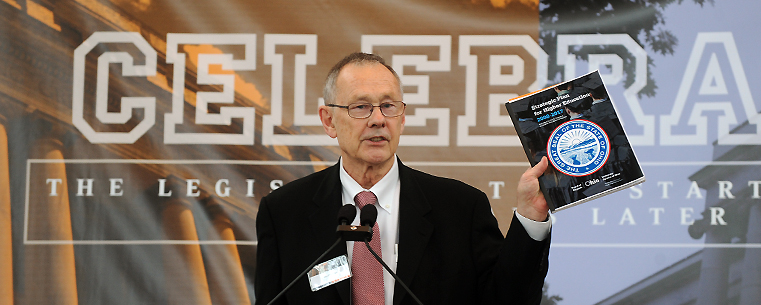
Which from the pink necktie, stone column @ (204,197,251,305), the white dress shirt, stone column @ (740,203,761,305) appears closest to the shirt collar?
the white dress shirt

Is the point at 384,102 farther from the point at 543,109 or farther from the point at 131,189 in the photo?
the point at 131,189

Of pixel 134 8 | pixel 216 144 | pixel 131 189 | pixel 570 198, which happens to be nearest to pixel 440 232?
pixel 570 198

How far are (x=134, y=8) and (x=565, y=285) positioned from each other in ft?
8.09

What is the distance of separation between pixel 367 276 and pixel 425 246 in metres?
0.18

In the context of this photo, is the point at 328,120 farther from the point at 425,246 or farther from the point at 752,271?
the point at 752,271

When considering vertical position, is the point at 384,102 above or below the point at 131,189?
above

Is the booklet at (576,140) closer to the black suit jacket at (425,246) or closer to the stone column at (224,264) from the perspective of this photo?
the black suit jacket at (425,246)

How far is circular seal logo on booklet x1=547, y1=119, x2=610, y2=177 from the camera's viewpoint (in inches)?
62.7

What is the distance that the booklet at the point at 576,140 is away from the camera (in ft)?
5.17

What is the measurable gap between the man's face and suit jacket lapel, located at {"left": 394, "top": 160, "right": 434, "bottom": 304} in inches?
4.7

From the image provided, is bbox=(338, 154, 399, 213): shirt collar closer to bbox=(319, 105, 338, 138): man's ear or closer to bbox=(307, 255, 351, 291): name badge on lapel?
bbox=(319, 105, 338, 138): man's ear

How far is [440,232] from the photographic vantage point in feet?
5.90

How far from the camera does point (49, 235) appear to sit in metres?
3.13

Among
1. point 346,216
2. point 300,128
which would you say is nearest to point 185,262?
point 300,128
